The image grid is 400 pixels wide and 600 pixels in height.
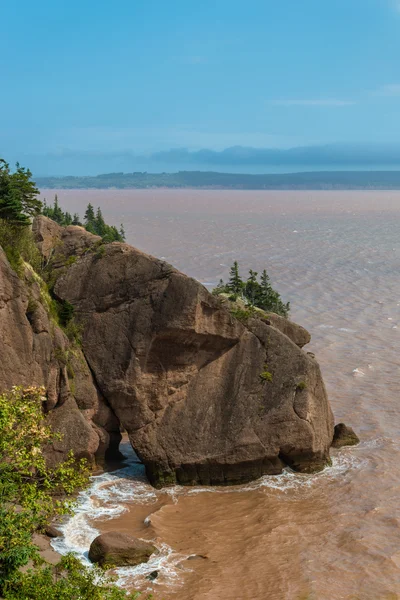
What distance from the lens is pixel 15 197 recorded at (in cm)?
4009

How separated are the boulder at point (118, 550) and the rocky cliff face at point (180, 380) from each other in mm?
7374

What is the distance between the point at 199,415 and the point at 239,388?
2716mm

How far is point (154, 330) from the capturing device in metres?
40.0

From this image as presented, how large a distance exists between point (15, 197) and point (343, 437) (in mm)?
24322

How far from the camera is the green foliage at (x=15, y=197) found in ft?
130

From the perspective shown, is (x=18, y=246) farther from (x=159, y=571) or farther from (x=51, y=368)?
(x=159, y=571)

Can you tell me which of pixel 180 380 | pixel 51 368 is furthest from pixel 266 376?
pixel 51 368

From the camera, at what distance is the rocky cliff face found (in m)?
39.4

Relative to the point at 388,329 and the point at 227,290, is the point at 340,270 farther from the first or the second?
the point at 227,290

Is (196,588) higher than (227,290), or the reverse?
(227,290)

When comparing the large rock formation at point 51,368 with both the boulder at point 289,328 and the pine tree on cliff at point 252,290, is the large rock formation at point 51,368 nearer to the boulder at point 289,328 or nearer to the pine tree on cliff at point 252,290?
the boulder at point 289,328

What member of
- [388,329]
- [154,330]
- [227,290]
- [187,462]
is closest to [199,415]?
[187,462]

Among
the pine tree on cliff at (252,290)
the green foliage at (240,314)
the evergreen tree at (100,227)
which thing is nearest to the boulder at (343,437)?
the green foliage at (240,314)

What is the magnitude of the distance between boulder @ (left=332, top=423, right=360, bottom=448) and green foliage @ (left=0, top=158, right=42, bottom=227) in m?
22.6
